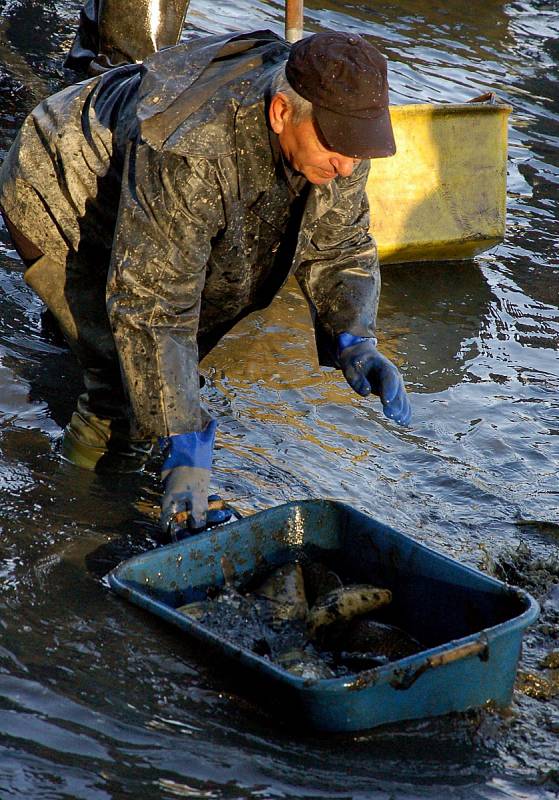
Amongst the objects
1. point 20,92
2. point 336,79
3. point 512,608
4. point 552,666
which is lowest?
point 552,666

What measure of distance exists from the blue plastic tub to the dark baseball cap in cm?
106

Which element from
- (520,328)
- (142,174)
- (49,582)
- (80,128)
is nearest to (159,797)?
(49,582)

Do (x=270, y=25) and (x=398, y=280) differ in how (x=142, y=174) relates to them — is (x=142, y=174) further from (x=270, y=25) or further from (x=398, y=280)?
(x=270, y=25)

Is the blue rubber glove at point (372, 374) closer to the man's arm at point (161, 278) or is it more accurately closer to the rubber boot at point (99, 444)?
the man's arm at point (161, 278)

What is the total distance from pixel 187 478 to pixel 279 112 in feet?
3.30

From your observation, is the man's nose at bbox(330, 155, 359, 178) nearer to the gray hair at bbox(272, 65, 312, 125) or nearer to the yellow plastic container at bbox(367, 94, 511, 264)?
the gray hair at bbox(272, 65, 312, 125)

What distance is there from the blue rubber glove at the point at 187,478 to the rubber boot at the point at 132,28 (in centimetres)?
318

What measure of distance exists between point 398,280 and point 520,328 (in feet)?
2.37

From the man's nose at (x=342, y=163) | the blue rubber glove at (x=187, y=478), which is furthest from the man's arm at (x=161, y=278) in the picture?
the man's nose at (x=342, y=163)

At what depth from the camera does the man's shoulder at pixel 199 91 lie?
9.75 feet

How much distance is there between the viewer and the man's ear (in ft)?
9.55

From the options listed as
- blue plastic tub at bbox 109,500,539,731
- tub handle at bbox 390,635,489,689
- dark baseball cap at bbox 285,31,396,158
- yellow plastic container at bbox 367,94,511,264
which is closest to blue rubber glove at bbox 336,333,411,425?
blue plastic tub at bbox 109,500,539,731

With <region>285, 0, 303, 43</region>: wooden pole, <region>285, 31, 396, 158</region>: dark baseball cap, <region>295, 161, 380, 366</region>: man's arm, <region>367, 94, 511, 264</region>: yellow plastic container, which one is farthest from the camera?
<region>285, 0, 303, 43</region>: wooden pole

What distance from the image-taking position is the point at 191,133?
2971mm
